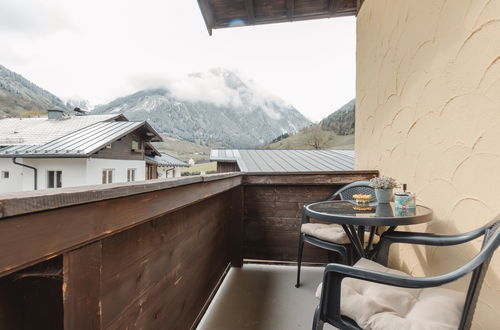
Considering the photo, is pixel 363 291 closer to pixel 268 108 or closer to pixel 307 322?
pixel 307 322

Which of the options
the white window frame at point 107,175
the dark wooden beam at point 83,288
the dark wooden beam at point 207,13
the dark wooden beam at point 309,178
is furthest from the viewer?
the white window frame at point 107,175

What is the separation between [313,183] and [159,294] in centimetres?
179

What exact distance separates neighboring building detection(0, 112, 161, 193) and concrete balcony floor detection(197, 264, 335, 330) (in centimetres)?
430

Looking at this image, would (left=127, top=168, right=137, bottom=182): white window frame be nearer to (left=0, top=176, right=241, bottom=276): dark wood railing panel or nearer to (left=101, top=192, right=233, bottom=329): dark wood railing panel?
(left=101, top=192, right=233, bottom=329): dark wood railing panel

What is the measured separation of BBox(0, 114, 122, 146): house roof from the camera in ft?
19.1

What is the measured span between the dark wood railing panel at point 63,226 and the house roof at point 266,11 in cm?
306

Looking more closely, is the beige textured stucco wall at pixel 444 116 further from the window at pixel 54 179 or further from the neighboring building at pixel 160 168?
the neighboring building at pixel 160 168

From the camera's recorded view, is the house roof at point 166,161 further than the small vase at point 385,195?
Yes

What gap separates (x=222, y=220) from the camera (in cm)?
221

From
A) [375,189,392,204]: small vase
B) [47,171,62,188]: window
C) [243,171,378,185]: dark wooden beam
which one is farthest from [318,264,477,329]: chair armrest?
[47,171,62,188]: window

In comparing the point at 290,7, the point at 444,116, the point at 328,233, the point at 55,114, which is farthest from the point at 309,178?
the point at 55,114

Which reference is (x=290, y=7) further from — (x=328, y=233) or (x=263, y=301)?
A: (x=263, y=301)

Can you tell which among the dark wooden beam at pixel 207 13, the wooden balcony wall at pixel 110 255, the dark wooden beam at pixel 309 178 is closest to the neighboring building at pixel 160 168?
the dark wooden beam at pixel 207 13

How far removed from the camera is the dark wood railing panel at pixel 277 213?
261cm
